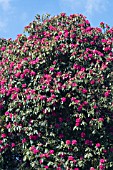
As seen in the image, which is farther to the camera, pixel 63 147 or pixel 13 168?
pixel 13 168

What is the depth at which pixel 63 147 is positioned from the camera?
12.8 meters

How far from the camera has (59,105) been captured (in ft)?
42.6

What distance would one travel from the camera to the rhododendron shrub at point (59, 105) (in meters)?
12.8

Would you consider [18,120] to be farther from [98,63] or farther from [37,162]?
[98,63]

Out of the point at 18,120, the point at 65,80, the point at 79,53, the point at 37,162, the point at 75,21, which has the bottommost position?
the point at 37,162

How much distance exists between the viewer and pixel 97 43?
47.2 feet

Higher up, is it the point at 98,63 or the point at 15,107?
the point at 98,63

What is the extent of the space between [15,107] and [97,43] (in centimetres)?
372

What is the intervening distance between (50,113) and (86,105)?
1175 mm

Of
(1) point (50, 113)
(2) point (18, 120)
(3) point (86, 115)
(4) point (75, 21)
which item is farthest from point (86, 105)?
(4) point (75, 21)

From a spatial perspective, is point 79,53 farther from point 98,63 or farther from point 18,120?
point 18,120

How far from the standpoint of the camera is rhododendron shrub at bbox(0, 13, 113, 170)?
12.8 metres

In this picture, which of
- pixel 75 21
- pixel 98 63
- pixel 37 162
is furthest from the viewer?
pixel 75 21

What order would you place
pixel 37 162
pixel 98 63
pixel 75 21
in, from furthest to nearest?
pixel 75 21 < pixel 98 63 < pixel 37 162
